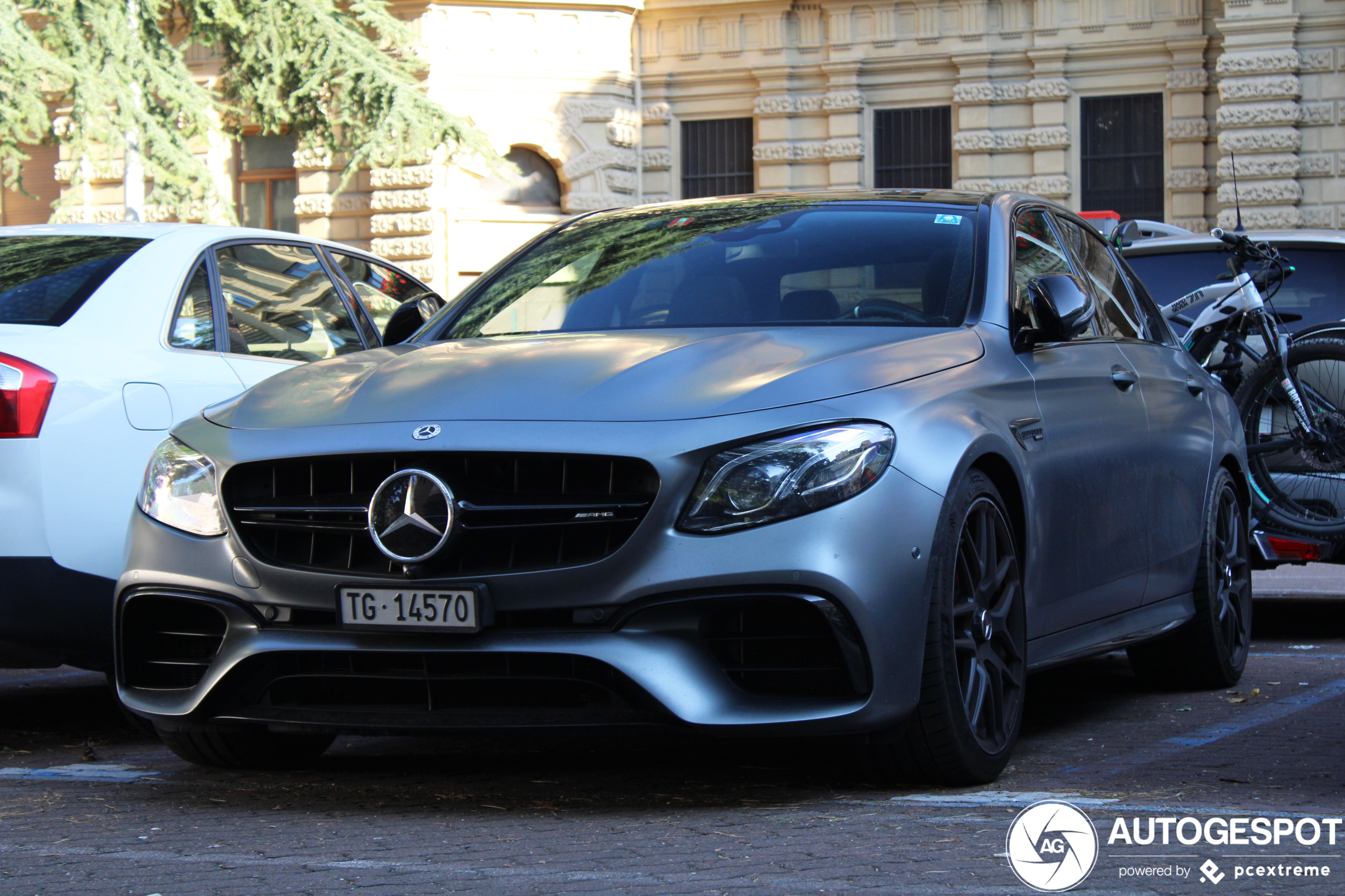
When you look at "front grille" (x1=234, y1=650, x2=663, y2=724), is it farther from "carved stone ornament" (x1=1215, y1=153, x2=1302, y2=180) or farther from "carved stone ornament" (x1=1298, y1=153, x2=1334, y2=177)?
"carved stone ornament" (x1=1298, y1=153, x2=1334, y2=177)

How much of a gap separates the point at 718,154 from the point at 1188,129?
7.46 metres

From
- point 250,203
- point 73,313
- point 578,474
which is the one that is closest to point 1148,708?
point 578,474

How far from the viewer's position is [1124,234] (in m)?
8.97

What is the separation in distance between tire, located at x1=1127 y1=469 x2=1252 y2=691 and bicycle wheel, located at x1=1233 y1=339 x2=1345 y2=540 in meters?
1.34

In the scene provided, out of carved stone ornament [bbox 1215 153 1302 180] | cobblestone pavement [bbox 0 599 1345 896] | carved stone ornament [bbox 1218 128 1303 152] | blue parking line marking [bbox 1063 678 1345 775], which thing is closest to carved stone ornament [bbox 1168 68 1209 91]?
carved stone ornament [bbox 1218 128 1303 152]

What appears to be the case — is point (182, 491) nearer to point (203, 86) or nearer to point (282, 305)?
point (282, 305)

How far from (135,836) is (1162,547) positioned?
3291mm

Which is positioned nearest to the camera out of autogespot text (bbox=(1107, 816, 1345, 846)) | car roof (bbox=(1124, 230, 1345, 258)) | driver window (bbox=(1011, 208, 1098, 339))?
autogespot text (bbox=(1107, 816, 1345, 846))

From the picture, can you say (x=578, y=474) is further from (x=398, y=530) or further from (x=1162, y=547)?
(x=1162, y=547)

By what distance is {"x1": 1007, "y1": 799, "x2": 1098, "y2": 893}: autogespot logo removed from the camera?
3303mm

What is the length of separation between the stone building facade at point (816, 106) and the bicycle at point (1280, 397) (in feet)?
58.4

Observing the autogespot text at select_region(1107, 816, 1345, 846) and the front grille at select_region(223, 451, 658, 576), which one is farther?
the front grille at select_region(223, 451, 658, 576)

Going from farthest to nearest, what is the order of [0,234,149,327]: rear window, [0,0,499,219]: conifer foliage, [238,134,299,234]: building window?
[238,134,299,234]: building window < [0,0,499,219]: conifer foliage < [0,234,149,327]: rear window

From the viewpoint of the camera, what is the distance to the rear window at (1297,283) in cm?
842
